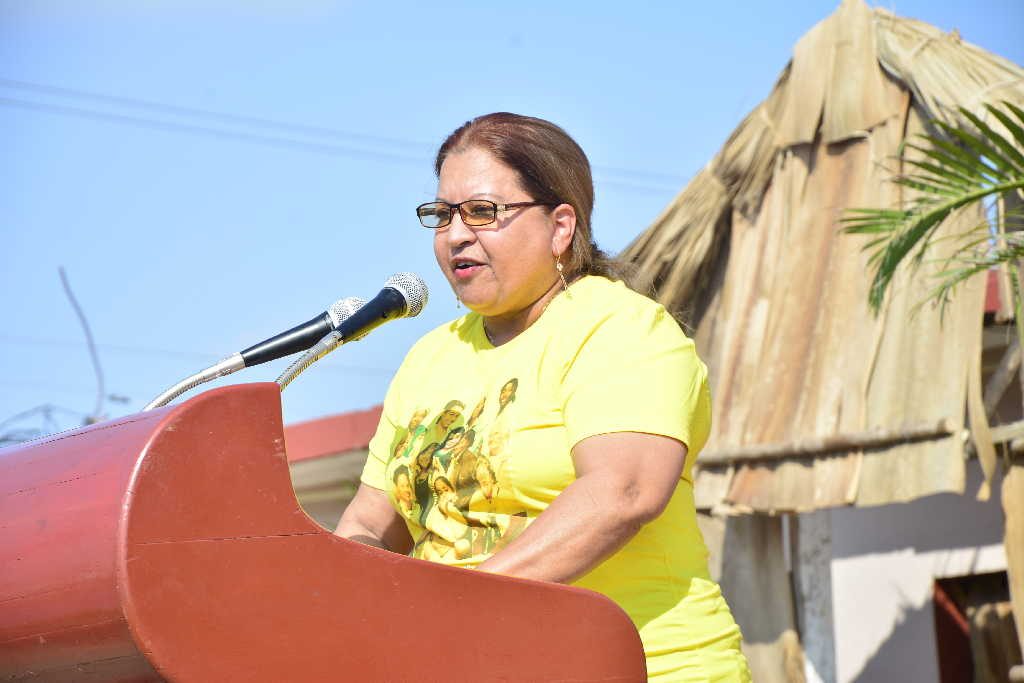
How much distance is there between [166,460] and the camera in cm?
143

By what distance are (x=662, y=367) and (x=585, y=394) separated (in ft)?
0.44

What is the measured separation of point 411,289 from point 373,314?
10cm

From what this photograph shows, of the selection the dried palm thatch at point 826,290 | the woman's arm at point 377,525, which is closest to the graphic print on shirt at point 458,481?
the woman's arm at point 377,525

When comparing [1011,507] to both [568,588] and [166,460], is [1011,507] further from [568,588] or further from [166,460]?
[166,460]

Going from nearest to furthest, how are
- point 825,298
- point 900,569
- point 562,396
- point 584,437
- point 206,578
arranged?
point 206,578 < point 584,437 < point 562,396 < point 825,298 < point 900,569

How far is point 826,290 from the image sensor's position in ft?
20.2

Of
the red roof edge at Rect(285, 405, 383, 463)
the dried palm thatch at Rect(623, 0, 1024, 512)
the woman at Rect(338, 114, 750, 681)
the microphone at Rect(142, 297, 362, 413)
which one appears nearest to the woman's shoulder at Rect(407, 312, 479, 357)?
the woman at Rect(338, 114, 750, 681)

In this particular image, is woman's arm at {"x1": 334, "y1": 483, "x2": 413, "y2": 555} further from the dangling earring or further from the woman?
the dangling earring

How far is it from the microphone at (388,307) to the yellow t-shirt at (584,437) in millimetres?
197

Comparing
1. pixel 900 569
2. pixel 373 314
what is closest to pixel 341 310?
pixel 373 314

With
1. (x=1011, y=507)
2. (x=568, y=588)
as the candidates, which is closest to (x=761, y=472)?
(x=1011, y=507)

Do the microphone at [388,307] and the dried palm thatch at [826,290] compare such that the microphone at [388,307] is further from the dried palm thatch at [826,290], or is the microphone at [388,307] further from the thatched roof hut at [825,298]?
the thatched roof hut at [825,298]

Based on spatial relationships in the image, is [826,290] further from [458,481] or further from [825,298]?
[458,481]

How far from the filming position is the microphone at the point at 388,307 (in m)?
2.21
